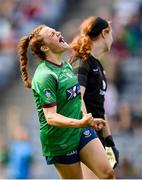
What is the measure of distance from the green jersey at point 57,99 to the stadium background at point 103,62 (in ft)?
21.3

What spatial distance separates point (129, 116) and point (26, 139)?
5.39 feet

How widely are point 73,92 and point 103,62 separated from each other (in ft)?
25.4

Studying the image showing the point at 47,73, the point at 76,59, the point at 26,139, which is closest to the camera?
the point at 47,73

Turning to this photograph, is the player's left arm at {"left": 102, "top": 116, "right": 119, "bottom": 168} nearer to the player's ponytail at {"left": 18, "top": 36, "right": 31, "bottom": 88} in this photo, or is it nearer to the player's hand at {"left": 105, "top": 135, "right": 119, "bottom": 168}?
the player's hand at {"left": 105, "top": 135, "right": 119, "bottom": 168}

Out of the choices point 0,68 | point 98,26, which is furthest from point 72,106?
point 0,68

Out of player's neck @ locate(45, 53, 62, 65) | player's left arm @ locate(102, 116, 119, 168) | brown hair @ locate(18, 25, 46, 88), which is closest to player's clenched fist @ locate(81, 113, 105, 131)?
player's neck @ locate(45, 53, 62, 65)

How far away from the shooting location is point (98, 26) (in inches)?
336

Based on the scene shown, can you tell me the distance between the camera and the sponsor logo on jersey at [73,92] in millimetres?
7676

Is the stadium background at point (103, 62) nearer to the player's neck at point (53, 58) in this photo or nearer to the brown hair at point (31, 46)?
the brown hair at point (31, 46)

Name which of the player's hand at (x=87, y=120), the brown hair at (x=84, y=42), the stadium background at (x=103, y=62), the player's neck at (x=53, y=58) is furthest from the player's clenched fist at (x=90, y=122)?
the stadium background at (x=103, y=62)

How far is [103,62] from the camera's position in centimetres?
1541

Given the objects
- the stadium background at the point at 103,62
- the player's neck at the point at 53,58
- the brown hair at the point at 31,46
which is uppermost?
the brown hair at the point at 31,46

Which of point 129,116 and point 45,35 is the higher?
point 45,35

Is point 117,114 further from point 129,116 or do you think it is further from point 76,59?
point 76,59
